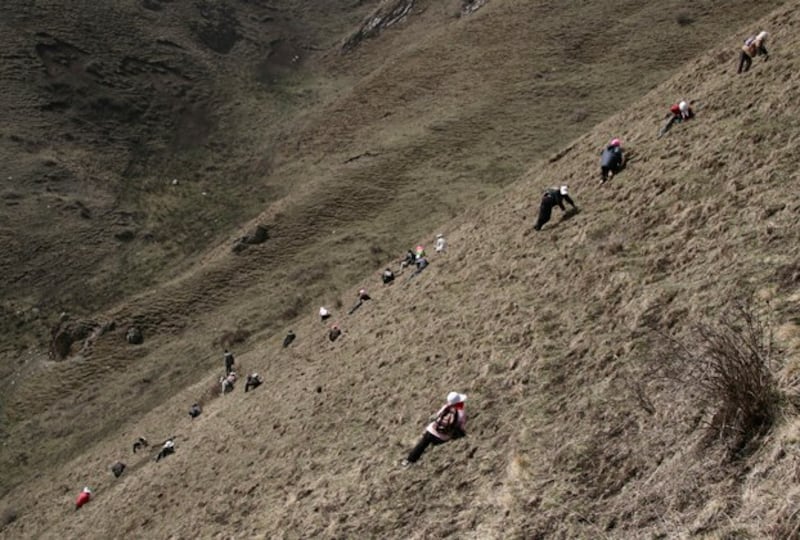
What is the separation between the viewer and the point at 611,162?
17.5 m

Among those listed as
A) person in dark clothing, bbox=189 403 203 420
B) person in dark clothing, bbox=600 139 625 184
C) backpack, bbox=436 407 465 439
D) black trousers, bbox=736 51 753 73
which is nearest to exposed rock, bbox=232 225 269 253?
person in dark clothing, bbox=189 403 203 420

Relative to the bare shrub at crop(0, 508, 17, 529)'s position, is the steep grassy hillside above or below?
above

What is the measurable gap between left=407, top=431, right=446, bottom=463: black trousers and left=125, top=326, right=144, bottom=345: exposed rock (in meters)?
35.1

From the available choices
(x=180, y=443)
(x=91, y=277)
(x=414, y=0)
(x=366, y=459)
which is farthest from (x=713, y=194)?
(x=414, y=0)

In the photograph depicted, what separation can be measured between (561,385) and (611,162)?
9716 millimetres

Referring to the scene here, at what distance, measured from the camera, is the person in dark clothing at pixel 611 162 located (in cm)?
1756

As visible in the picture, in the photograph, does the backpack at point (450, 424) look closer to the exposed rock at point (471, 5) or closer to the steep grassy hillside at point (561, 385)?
the steep grassy hillside at point (561, 385)

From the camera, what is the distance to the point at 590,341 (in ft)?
35.2

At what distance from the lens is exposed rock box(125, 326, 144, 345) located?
40688 millimetres

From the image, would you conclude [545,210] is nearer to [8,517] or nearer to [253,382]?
[253,382]

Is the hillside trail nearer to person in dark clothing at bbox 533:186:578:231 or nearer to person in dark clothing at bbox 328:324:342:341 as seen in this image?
person in dark clothing at bbox 328:324:342:341

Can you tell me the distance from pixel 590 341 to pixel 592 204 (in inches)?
286

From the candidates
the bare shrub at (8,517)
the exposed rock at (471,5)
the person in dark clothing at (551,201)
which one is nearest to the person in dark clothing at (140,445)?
the bare shrub at (8,517)

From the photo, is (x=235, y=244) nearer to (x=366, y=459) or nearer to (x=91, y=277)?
(x=91, y=277)
